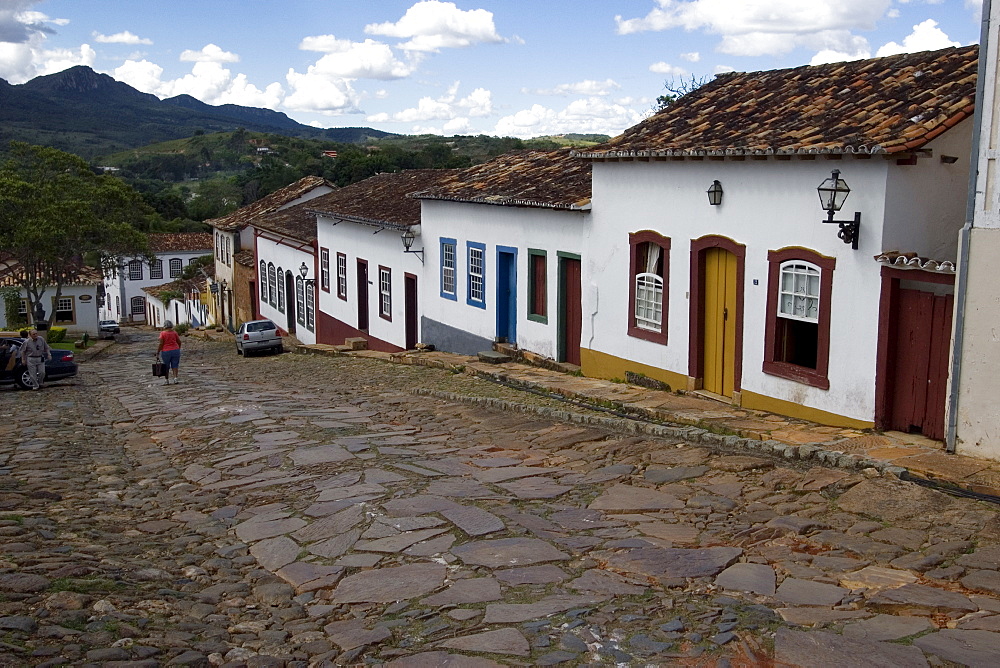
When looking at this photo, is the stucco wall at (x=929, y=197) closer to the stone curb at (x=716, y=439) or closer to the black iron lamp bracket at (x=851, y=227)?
the black iron lamp bracket at (x=851, y=227)

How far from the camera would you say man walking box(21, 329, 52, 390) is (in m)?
18.9

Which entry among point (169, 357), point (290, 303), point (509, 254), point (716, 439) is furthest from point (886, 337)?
point (290, 303)

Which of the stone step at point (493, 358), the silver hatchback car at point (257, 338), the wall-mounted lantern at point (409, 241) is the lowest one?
the silver hatchback car at point (257, 338)

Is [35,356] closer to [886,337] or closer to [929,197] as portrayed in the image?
[886,337]

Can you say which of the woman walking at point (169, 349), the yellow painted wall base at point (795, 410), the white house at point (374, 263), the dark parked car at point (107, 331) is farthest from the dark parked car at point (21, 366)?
the dark parked car at point (107, 331)

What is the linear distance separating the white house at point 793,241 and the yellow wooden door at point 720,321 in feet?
0.08

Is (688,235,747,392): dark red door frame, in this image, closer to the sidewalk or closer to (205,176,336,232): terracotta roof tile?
the sidewalk

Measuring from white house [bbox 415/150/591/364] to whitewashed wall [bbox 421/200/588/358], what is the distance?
18mm

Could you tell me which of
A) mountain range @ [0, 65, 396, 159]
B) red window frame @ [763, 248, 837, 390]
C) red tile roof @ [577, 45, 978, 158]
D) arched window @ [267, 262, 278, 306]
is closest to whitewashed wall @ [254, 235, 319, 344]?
arched window @ [267, 262, 278, 306]

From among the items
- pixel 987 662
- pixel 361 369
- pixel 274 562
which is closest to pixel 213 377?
pixel 361 369

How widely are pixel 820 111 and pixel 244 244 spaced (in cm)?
3322

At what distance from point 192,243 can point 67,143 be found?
270ft

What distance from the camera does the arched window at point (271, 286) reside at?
35278 mm

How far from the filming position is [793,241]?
10414 millimetres
